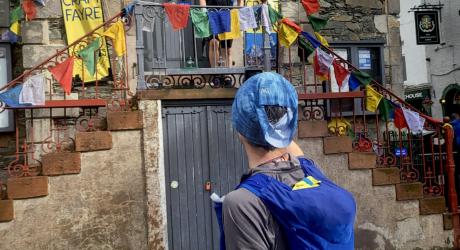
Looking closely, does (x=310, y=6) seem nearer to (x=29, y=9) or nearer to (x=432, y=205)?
(x=432, y=205)

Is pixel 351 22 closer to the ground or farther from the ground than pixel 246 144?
farther from the ground

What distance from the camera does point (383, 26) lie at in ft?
30.7

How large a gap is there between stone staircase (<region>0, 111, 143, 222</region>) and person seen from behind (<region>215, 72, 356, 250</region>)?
162 inches

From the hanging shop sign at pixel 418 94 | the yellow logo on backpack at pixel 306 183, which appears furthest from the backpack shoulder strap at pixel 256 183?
the hanging shop sign at pixel 418 94

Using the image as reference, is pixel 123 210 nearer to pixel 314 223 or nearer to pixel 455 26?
pixel 314 223

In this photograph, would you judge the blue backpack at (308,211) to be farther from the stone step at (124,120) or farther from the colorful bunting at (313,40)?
the colorful bunting at (313,40)

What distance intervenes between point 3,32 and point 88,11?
1375 millimetres

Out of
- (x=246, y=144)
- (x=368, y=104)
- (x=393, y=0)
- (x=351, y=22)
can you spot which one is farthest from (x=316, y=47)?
(x=246, y=144)

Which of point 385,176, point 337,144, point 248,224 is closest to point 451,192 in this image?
point 385,176

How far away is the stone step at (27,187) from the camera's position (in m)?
5.57

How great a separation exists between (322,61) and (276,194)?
536 cm

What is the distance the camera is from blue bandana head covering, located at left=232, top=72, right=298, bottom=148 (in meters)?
2.01

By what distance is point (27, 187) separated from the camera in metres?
5.61

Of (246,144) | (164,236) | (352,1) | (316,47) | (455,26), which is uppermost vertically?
(455,26)
